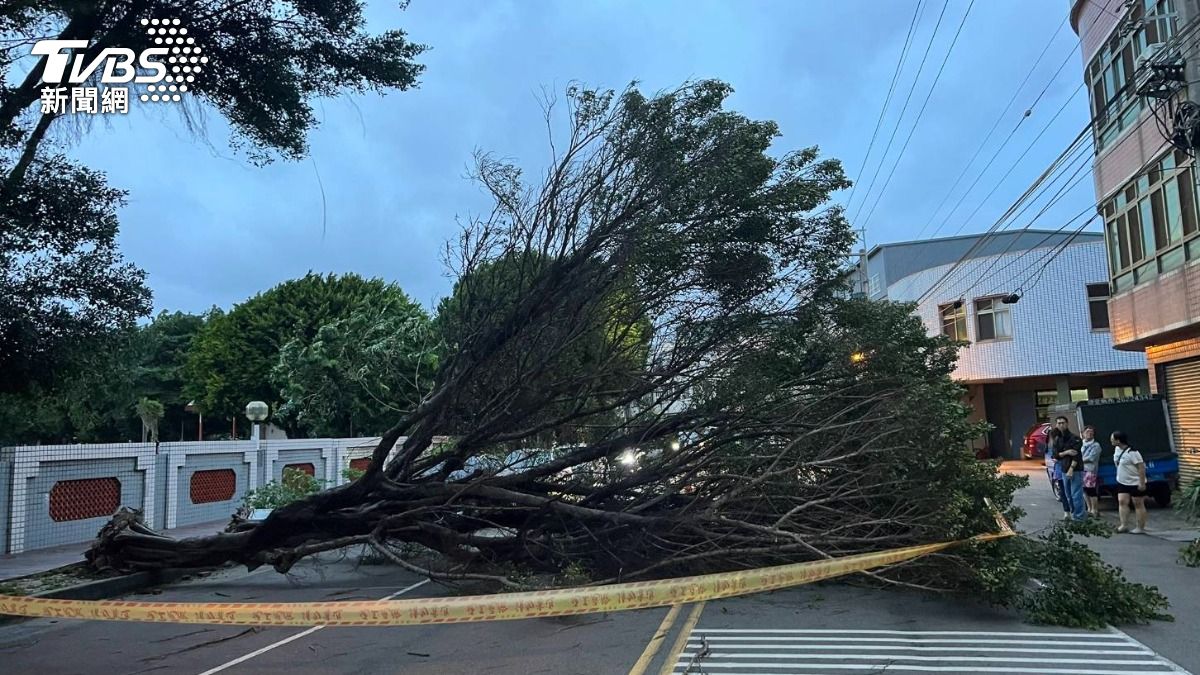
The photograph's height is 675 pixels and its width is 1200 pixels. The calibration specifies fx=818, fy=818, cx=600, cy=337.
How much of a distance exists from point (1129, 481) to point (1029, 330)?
19965 millimetres

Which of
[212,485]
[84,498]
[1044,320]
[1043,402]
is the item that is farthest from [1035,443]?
[84,498]

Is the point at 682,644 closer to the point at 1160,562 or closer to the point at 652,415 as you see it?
the point at 652,415

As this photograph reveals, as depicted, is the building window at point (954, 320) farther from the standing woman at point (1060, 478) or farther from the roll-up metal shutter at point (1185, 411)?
the standing woman at point (1060, 478)

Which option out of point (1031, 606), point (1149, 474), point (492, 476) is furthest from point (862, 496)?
point (1149, 474)

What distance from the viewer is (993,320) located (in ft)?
101

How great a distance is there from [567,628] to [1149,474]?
503 inches

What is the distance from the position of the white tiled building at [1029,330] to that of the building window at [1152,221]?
10150 mm

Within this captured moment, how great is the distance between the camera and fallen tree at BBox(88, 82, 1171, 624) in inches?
300

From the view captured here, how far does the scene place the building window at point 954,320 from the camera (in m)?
31.7

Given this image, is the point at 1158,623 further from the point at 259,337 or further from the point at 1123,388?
the point at 259,337

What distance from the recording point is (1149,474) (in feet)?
48.1

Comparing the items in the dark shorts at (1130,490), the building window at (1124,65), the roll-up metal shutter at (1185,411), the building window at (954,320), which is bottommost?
the dark shorts at (1130,490)

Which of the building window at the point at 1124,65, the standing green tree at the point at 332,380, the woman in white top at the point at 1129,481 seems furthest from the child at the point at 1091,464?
the standing green tree at the point at 332,380

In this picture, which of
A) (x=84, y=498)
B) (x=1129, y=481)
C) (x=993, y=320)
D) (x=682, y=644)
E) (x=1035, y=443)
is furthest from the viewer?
(x=993, y=320)
